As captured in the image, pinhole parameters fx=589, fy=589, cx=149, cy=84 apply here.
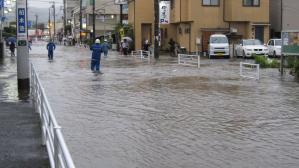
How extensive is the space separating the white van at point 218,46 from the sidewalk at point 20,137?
31.6 meters

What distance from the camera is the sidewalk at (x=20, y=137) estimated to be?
8258mm

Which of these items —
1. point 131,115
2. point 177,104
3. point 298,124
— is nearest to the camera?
point 298,124

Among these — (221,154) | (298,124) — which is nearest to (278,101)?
(298,124)

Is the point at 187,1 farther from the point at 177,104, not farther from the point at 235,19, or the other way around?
the point at 177,104

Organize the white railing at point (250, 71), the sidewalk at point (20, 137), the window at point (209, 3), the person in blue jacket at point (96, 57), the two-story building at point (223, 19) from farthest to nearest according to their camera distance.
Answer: the window at point (209, 3) < the two-story building at point (223, 19) < the person in blue jacket at point (96, 57) < the white railing at point (250, 71) < the sidewalk at point (20, 137)

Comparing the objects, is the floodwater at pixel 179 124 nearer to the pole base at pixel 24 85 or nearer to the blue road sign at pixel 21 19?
the pole base at pixel 24 85

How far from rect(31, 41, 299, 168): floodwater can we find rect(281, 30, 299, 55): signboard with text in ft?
10.5

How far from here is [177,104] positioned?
603 inches

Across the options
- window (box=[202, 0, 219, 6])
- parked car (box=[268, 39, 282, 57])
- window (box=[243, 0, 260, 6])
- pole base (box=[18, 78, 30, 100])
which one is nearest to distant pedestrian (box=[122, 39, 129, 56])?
window (box=[202, 0, 219, 6])

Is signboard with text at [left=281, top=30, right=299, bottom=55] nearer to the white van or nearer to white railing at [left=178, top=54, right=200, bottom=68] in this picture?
white railing at [left=178, top=54, right=200, bottom=68]

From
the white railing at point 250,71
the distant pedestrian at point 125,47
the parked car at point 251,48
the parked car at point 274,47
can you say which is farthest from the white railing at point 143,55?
the white railing at point 250,71

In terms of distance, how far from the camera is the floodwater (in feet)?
28.6

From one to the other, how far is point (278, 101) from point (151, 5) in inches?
1787

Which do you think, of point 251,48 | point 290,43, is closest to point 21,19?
point 290,43
